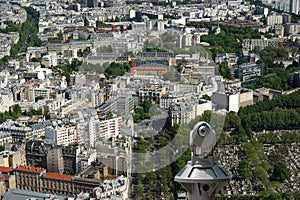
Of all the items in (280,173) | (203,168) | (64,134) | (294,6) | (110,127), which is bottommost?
(280,173)

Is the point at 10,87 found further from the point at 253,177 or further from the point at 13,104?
the point at 253,177

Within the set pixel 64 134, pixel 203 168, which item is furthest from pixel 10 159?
pixel 203 168

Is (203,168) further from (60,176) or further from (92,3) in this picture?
(92,3)

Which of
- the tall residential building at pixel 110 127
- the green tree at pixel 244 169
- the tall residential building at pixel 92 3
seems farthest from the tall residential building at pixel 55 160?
the tall residential building at pixel 92 3

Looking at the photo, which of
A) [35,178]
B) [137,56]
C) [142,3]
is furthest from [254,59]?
[142,3]

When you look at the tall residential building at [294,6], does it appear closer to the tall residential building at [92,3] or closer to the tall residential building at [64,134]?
the tall residential building at [92,3]
